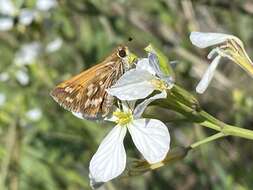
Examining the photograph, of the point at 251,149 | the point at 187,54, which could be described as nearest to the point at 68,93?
the point at 187,54

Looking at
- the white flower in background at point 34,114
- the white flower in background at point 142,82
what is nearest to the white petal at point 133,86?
the white flower in background at point 142,82

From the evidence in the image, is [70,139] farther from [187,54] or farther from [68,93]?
[68,93]

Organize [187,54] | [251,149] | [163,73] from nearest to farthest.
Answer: [163,73] → [187,54] → [251,149]

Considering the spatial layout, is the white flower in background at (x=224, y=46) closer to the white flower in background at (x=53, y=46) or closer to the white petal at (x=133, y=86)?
the white petal at (x=133, y=86)

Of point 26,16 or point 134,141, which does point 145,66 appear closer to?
point 134,141

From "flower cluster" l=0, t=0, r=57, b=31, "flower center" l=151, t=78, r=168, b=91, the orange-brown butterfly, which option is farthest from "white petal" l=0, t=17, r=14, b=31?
"flower center" l=151, t=78, r=168, b=91

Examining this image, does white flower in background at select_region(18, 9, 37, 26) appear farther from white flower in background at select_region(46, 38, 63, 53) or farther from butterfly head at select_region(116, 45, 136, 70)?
butterfly head at select_region(116, 45, 136, 70)

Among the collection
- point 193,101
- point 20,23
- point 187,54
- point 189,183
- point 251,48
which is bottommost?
point 189,183

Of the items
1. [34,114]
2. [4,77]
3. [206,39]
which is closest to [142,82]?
[206,39]
